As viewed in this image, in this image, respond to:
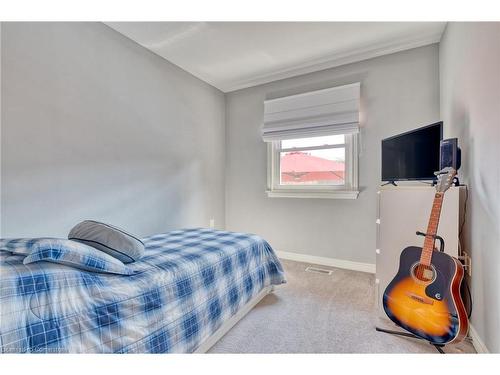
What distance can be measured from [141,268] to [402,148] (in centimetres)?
212

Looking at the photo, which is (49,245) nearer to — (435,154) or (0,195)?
(0,195)

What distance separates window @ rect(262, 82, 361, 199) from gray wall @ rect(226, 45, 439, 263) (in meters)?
0.11

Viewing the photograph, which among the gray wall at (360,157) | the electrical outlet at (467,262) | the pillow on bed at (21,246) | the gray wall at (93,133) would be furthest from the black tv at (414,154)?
the pillow on bed at (21,246)

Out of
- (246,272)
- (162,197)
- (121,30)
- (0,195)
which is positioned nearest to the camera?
(0,195)

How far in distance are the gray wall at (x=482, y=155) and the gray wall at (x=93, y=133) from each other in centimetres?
272

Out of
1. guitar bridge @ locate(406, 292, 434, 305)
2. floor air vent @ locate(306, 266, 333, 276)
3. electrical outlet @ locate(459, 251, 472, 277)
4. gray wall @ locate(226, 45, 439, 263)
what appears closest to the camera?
guitar bridge @ locate(406, 292, 434, 305)

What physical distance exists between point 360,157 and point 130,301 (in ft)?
8.83

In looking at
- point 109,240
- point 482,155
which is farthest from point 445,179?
point 109,240

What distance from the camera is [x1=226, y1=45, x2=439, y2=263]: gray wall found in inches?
103

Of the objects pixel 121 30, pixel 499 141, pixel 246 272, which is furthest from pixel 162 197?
pixel 499 141

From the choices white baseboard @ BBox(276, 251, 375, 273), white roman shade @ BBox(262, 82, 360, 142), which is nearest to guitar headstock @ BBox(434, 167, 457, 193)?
white roman shade @ BBox(262, 82, 360, 142)

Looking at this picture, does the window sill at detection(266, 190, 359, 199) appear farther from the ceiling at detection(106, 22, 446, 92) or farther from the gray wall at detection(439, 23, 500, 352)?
the ceiling at detection(106, 22, 446, 92)

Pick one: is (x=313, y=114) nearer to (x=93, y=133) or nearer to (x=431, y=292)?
(x=431, y=292)

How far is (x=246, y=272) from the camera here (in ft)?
6.28
